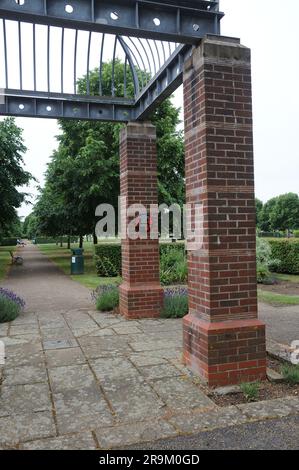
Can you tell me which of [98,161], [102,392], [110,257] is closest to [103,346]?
[102,392]

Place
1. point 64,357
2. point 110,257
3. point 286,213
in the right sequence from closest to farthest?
1. point 64,357
2. point 110,257
3. point 286,213

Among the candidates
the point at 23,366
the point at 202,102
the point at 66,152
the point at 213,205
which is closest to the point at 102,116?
the point at 202,102

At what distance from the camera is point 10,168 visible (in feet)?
62.7

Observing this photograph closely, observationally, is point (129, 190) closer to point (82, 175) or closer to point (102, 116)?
point (102, 116)

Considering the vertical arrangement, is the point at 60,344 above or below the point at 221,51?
below

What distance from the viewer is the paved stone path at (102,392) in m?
→ 3.18

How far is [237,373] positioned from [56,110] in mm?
5337

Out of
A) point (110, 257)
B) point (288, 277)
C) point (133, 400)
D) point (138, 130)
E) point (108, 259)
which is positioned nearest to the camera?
point (133, 400)

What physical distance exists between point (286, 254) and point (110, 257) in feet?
23.9

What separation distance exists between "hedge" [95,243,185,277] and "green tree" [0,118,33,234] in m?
5.17

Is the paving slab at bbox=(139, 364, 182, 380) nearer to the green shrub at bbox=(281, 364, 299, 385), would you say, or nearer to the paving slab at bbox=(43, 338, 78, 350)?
the green shrub at bbox=(281, 364, 299, 385)

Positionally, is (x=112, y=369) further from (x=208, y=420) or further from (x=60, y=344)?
(x=208, y=420)

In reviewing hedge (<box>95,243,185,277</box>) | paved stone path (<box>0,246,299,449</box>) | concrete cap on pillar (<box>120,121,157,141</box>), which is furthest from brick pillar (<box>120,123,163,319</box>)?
hedge (<box>95,243,185,277</box>)

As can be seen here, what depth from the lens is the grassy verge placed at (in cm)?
1008
